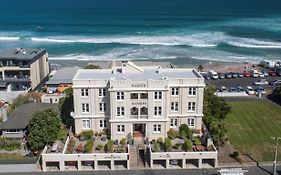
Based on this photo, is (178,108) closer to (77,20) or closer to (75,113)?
(75,113)

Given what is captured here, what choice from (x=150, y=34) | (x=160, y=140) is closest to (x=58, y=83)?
(x=160, y=140)

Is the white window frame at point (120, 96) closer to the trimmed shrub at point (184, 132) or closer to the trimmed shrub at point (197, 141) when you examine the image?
the trimmed shrub at point (184, 132)

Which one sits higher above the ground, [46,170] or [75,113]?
[75,113]

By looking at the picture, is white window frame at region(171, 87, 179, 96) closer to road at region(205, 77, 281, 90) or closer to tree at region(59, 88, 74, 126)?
tree at region(59, 88, 74, 126)

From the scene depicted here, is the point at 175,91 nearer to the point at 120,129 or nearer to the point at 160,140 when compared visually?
the point at 160,140

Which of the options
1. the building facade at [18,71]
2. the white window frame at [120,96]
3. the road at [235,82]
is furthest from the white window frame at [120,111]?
the road at [235,82]

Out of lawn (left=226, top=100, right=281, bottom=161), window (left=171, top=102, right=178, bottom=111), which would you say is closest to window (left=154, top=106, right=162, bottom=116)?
window (left=171, top=102, right=178, bottom=111)

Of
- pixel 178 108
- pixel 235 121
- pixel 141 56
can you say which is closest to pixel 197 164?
pixel 178 108
